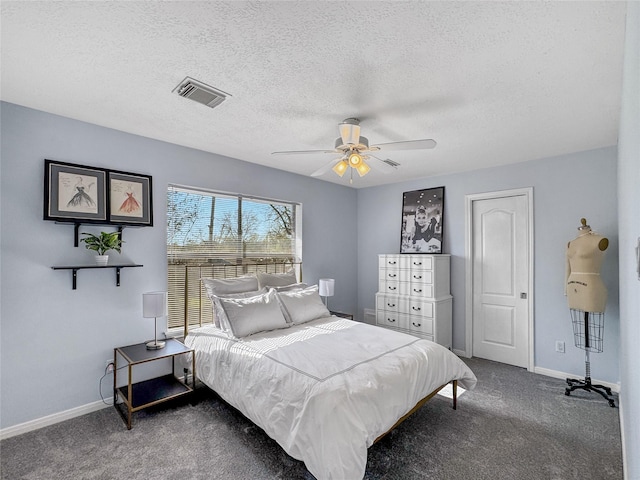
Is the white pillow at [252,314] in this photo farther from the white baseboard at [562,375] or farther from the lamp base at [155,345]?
the white baseboard at [562,375]

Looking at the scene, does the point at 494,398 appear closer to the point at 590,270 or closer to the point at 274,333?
the point at 590,270

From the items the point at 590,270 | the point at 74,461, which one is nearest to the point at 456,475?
the point at 590,270

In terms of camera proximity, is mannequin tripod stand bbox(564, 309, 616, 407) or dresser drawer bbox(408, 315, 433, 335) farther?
dresser drawer bbox(408, 315, 433, 335)

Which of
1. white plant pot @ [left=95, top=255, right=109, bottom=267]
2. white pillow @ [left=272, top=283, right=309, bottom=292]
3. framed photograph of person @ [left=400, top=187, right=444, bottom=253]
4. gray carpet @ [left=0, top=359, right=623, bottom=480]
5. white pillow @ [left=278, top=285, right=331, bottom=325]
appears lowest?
gray carpet @ [left=0, top=359, right=623, bottom=480]

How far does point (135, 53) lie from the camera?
182 cm

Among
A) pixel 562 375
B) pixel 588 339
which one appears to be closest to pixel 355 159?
pixel 588 339

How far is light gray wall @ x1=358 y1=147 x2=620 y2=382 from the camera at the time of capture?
3.31 m

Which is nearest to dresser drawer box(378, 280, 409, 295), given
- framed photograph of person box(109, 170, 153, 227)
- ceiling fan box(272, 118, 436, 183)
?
ceiling fan box(272, 118, 436, 183)

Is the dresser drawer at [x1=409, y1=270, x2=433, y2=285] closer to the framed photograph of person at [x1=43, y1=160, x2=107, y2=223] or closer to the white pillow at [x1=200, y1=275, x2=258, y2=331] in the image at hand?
the white pillow at [x1=200, y1=275, x2=258, y2=331]

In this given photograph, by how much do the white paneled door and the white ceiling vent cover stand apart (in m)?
3.55

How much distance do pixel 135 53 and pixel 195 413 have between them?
2.76 metres

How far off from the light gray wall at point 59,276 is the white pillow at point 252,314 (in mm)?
828

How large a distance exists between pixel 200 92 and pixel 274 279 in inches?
89.1

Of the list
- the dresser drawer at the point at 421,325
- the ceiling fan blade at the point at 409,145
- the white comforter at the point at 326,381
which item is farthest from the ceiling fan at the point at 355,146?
the dresser drawer at the point at 421,325
